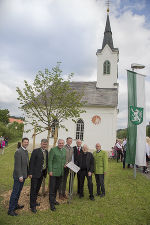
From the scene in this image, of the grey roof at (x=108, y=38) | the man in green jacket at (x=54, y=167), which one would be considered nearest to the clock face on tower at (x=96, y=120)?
the grey roof at (x=108, y=38)

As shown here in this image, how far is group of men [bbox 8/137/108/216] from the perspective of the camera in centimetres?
493

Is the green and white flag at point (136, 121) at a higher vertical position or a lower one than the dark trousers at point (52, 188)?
higher

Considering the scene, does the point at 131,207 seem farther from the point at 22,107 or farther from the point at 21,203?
the point at 22,107

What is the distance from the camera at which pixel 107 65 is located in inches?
955

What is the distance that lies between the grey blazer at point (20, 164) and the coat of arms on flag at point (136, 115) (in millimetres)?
6424

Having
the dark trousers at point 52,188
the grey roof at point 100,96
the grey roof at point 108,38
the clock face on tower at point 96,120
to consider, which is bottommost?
the dark trousers at point 52,188

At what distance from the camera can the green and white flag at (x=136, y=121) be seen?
29.8 ft

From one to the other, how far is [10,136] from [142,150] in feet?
93.9

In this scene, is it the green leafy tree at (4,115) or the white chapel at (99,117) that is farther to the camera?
the green leafy tree at (4,115)

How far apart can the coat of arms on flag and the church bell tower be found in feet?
47.2

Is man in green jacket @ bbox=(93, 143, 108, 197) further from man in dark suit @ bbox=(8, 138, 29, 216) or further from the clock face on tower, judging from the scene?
the clock face on tower

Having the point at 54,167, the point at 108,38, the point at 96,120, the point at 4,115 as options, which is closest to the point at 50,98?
the point at 54,167

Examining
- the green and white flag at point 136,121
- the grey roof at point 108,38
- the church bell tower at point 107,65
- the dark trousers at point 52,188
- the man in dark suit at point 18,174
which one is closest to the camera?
the man in dark suit at point 18,174

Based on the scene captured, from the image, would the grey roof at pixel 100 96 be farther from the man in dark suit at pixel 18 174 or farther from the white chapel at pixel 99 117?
the man in dark suit at pixel 18 174
